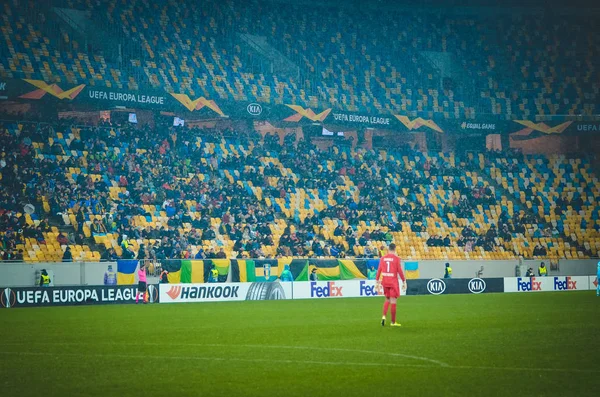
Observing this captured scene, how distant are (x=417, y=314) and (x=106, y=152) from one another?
23.6 metres

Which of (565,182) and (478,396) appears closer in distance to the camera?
(478,396)

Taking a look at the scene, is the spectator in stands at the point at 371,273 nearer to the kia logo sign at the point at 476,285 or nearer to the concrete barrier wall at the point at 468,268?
the concrete barrier wall at the point at 468,268

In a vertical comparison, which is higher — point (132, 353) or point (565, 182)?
point (565, 182)

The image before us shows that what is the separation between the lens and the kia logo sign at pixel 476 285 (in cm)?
4356

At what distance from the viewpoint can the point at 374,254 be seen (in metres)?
46.9

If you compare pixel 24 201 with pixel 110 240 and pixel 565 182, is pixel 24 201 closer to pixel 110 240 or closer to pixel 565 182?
pixel 110 240

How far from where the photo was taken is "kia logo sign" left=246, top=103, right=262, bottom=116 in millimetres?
50594

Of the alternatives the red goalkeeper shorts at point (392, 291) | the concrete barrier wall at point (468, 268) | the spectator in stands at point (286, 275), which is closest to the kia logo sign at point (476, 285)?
the concrete barrier wall at point (468, 268)

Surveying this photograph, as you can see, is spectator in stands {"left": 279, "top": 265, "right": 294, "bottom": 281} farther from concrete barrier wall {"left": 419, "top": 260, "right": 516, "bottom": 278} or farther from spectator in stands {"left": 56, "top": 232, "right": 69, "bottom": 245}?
spectator in stands {"left": 56, "top": 232, "right": 69, "bottom": 245}

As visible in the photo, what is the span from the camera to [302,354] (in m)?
15.6

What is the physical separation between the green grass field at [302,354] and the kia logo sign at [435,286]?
50.2ft

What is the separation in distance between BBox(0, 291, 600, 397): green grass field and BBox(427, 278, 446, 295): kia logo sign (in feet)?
50.2

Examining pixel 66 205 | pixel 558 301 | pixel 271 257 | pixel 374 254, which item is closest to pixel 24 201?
pixel 66 205

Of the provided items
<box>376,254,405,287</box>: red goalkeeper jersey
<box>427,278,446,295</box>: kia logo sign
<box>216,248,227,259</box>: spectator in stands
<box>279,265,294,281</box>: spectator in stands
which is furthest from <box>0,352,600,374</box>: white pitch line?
Answer: <box>427,278,446,295</box>: kia logo sign
